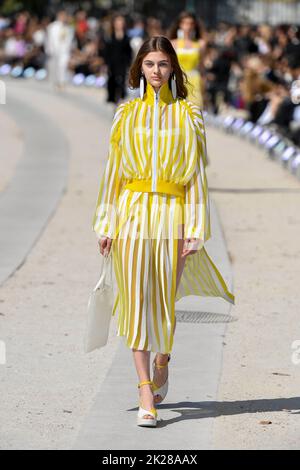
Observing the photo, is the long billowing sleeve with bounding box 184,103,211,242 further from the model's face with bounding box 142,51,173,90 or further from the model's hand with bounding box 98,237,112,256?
the model's hand with bounding box 98,237,112,256

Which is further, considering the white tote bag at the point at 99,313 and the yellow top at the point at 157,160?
the white tote bag at the point at 99,313

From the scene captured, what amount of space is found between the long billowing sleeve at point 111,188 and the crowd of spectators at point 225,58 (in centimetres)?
919

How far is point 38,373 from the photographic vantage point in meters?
7.41

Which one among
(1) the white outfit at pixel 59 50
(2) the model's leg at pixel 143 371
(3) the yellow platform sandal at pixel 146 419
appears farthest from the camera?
(1) the white outfit at pixel 59 50

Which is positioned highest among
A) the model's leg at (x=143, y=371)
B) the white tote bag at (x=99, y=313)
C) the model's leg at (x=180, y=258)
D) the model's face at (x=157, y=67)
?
the model's face at (x=157, y=67)

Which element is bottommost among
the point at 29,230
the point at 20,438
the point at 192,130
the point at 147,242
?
the point at 29,230

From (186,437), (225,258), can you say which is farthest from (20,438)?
(225,258)

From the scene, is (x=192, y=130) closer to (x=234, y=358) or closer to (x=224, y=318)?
(x=234, y=358)

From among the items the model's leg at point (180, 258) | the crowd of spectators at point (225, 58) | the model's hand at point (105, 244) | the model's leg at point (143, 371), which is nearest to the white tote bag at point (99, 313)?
the model's hand at point (105, 244)

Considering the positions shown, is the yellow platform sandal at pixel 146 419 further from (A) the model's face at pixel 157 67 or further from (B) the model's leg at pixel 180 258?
(A) the model's face at pixel 157 67

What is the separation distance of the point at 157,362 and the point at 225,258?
14.6ft

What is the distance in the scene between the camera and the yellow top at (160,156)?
20.8 ft

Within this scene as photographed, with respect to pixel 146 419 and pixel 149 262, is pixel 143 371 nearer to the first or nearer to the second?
pixel 146 419
